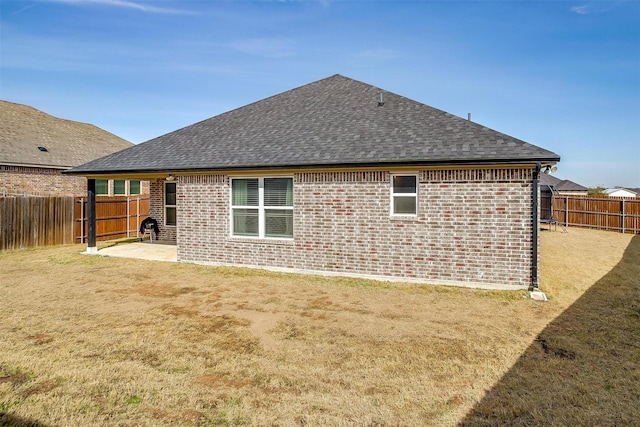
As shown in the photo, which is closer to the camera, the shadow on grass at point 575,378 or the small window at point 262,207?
the shadow on grass at point 575,378

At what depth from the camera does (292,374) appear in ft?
14.2

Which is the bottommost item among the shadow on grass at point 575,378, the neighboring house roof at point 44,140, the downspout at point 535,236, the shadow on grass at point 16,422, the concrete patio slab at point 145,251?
the shadow on grass at point 575,378

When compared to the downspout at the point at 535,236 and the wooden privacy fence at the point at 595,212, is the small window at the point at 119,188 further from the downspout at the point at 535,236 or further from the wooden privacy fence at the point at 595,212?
the wooden privacy fence at the point at 595,212

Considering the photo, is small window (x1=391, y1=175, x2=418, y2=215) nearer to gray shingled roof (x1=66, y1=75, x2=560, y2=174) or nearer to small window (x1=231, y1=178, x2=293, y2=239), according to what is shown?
gray shingled roof (x1=66, y1=75, x2=560, y2=174)

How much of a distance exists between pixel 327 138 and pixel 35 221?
12.6 meters

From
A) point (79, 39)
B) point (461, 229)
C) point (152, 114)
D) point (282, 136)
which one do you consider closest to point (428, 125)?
point (461, 229)

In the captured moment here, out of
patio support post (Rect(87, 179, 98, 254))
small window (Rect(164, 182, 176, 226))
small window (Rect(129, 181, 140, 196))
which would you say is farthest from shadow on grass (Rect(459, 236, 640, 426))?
small window (Rect(129, 181, 140, 196))

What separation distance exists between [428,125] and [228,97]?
1409cm

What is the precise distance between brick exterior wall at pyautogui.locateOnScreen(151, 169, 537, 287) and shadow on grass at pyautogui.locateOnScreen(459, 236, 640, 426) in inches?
79.1

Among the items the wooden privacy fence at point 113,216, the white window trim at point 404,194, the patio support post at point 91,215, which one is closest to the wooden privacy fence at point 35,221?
the wooden privacy fence at point 113,216

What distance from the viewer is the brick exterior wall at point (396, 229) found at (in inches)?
324

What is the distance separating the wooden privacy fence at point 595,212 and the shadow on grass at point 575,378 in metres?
17.8

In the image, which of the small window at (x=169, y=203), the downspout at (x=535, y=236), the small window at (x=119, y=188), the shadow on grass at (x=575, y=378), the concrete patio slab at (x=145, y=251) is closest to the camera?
the shadow on grass at (x=575, y=378)

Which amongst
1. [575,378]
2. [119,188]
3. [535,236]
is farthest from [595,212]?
[119,188]
